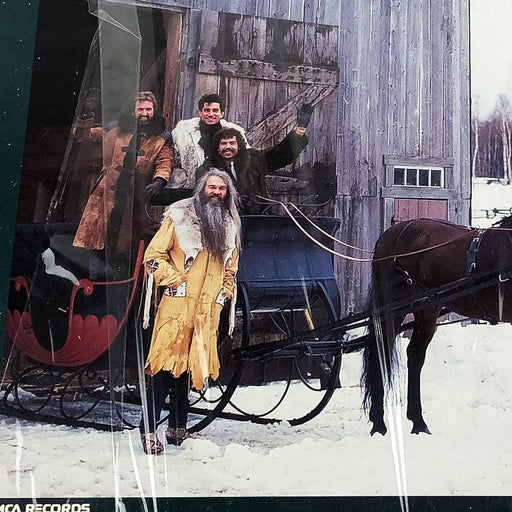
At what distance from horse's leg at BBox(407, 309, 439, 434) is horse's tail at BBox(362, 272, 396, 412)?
6 centimetres

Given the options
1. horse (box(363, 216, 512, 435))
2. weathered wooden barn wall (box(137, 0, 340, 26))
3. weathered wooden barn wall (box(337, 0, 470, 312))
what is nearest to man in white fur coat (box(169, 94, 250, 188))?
weathered wooden barn wall (box(137, 0, 340, 26))

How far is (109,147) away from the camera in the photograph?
1.95m

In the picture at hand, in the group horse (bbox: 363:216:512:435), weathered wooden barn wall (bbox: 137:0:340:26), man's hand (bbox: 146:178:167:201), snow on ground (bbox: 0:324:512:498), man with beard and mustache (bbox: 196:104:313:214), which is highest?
weathered wooden barn wall (bbox: 137:0:340:26)

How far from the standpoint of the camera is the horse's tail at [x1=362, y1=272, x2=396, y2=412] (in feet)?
6.51

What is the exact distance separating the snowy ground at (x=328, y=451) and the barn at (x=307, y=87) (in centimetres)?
40

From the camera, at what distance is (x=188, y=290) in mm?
1908

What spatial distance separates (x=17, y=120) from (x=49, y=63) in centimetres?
23

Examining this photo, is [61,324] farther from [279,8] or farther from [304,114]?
[279,8]

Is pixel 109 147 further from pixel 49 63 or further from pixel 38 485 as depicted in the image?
pixel 38 485

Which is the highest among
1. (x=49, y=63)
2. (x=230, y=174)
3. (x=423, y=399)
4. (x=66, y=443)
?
(x=49, y=63)

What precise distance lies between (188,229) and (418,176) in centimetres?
86

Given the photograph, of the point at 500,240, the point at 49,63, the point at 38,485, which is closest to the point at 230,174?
the point at 49,63

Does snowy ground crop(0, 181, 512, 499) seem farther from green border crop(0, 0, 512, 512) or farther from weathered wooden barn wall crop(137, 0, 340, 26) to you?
weathered wooden barn wall crop(137, 0, 340, 26)

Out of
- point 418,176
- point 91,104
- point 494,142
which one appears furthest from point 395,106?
point 91,104
